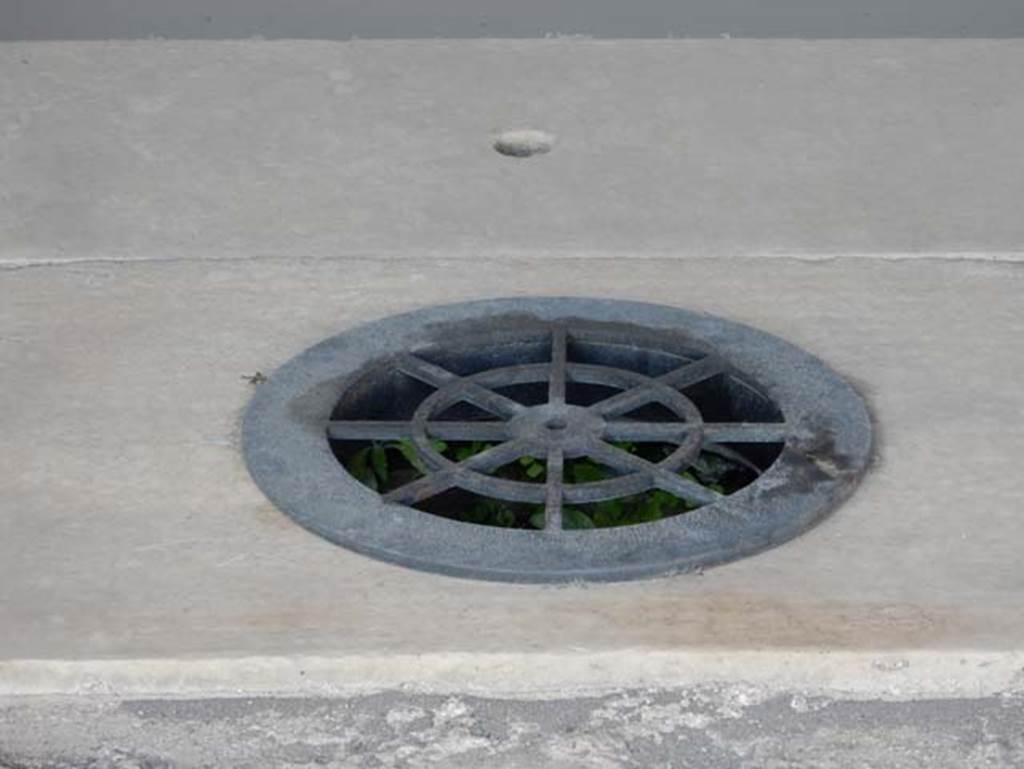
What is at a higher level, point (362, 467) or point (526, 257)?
point (526, 257)

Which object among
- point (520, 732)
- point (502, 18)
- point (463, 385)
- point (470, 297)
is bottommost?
point (520, 732)

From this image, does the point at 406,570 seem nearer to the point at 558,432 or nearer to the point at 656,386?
the point at 558,432

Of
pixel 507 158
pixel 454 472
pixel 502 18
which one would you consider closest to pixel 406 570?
pixel 454 472

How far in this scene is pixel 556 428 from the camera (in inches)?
97.7

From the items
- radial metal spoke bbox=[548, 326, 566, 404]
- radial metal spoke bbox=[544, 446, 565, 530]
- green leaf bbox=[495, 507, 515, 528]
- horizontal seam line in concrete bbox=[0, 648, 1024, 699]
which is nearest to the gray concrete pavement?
horizontal seam line in concrete bbox=[0, 648, 1024, 699]

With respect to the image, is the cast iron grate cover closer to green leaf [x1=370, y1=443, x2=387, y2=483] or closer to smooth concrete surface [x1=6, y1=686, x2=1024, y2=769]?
green leaf [x1=370, y1=443, x2=387, y2=483]

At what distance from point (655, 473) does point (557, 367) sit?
0.30 metres

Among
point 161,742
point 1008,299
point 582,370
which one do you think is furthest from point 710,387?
point 161,742

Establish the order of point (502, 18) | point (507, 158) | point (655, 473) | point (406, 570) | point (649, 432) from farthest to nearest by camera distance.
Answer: point (502, 18) < point (507, 158) < point (649, 432) < point (655, 473) < point (406, 570)

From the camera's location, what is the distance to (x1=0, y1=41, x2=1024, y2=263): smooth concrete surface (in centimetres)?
313

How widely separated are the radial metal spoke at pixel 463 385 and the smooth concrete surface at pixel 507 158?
448mm

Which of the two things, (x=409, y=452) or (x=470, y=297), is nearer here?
(x=409, y=452)

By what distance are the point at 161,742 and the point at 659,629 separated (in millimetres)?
506

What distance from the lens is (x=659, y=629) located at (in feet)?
6.91
